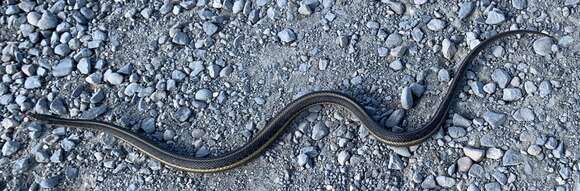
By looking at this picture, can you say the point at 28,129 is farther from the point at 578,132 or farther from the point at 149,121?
the point at 578,132

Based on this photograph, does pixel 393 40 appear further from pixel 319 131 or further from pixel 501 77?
pixel 319 131

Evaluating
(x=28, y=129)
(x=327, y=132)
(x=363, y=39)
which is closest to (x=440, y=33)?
(x=363, y=39)

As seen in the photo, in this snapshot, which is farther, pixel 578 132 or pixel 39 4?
pixel 39 4

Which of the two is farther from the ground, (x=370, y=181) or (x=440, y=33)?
(x=440, y=33)

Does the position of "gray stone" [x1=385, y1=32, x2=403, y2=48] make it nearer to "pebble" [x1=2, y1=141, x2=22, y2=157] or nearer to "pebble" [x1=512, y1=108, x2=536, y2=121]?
"pebble" [x1=512, y1=108, x2=536, y2=121]

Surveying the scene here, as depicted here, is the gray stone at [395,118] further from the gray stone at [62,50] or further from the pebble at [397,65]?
the gray stone at [62,50]

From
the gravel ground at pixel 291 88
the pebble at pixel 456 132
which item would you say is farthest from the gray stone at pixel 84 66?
the pebble at pixel 456 132

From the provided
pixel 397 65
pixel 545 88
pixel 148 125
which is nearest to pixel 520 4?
pixel 545 88
